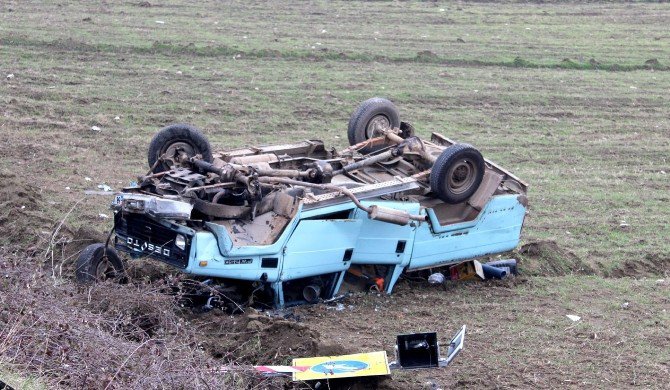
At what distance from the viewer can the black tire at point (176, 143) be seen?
10984 mm

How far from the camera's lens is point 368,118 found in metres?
12.6

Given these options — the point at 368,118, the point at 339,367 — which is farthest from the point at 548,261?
the point at 339,367

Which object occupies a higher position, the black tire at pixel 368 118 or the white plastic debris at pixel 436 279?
Answer: the black tire at pixel 368 118

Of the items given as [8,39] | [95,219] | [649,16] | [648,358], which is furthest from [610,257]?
[649,16]

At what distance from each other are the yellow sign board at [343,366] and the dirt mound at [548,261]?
14.2 feet

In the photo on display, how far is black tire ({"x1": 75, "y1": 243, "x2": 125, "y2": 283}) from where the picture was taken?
9672mm

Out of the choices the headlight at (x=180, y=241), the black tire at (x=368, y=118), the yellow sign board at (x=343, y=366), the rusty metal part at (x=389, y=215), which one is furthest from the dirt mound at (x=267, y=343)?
the black tire at (x=368, y=118)

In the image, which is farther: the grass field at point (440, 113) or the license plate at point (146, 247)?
the grass field at point (440, 113)

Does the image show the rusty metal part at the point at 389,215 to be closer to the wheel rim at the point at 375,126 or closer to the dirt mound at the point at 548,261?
the dirt mound at the point at 548,261

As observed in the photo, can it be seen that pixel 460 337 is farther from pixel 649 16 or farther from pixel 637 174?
pixel 649 16

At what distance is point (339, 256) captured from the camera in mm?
10414

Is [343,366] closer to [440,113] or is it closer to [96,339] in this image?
[96,339]

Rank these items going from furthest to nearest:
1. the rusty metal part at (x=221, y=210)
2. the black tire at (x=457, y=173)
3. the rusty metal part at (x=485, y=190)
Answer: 1. the rusty metal part at (x=485, y=190)
2. the black tire at (x=457, y=173)
3. the rusty metal part at (x=221, y=210)

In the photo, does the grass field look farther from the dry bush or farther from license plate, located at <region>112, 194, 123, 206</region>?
the dry bush
